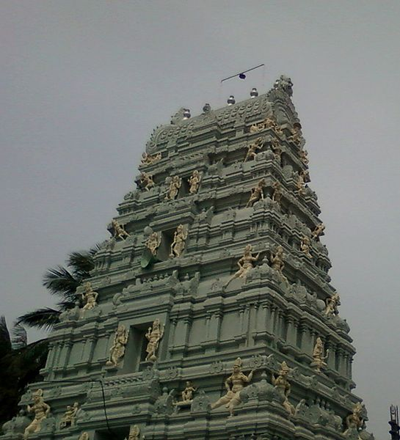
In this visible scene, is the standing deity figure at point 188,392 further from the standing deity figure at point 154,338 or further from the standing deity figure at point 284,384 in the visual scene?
the standing deity figure at point 284,384

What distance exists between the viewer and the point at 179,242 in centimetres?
2556

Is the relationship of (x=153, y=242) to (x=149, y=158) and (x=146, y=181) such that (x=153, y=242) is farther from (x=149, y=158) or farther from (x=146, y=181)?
(x=149, y=158)

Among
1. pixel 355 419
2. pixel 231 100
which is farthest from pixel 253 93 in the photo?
pixel 355 419

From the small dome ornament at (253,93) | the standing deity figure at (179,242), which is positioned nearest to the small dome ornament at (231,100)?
the small dome ornament at (253,93)

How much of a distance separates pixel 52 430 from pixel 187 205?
9475 millimetres

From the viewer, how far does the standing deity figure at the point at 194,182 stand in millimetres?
27422

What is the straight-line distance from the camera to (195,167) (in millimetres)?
28250

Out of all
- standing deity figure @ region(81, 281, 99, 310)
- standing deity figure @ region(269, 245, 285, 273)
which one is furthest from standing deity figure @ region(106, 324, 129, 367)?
standing deity figure @ region(269, 245, 285, 273)

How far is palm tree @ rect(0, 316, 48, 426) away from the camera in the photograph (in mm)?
29625

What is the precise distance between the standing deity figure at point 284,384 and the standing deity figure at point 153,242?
753 cm

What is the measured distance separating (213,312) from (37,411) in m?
7.39

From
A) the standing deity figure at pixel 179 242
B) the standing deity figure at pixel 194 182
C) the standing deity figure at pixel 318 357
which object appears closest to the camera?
the standing deity figure at pixel 318 357

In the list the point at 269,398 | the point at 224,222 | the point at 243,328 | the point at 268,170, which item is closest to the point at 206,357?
the point at 243,328

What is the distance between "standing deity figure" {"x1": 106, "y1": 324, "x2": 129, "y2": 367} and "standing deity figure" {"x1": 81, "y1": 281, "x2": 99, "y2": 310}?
2.97m
